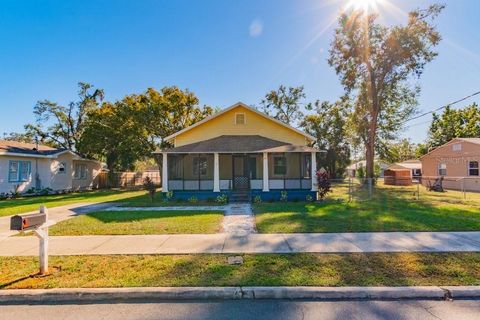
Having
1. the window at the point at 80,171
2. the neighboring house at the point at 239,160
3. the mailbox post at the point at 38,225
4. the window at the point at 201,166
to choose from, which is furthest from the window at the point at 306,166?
the window at the point at 80,171

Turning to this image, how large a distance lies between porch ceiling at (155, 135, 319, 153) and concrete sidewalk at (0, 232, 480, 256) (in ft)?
29.1

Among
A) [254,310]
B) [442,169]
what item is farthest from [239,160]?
[442,169]

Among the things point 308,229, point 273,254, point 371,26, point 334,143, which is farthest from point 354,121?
point 273,254

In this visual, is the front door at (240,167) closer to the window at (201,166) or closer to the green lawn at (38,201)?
the window at (201,166)

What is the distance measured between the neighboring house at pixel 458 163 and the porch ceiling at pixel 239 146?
13.8 m

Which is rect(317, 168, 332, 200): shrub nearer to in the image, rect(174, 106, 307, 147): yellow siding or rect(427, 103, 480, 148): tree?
rect(174, 106, 307, 147): yellow siding

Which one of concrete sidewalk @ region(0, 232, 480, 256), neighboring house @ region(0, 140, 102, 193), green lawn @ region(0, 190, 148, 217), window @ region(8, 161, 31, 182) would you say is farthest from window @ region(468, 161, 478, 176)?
window @ region(8, 161, 31, 182)

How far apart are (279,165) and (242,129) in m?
3.60

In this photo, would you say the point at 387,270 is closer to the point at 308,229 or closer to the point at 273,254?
the point at 273,254

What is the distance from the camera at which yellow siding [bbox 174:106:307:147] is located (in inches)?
791

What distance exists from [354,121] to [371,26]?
10.8 metres

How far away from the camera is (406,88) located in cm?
3127

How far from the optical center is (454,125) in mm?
48438

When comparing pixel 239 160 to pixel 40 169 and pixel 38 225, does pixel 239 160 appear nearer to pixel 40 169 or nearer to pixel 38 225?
pixel 38 225
